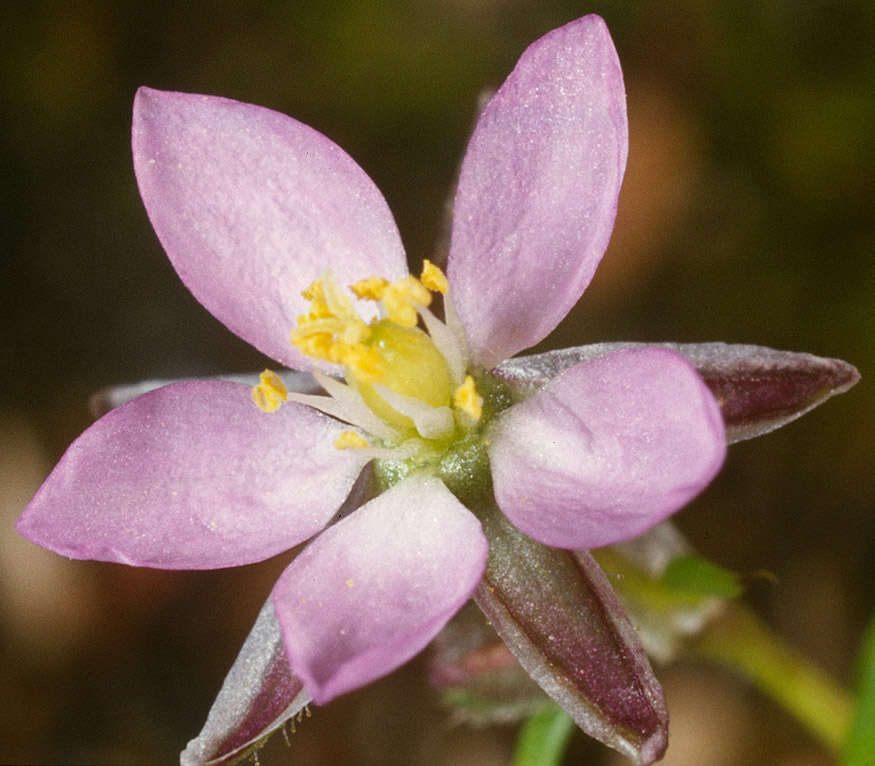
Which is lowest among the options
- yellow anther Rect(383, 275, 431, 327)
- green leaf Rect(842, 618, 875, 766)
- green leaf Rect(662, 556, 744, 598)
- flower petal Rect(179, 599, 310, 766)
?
green leaf Rect(842, 618, 875, 766)

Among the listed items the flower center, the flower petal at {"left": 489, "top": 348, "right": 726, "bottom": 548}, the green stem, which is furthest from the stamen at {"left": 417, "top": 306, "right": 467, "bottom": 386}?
the green stem

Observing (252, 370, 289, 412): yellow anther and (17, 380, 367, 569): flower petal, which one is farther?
(252, 370, 289, 412): yellow anther

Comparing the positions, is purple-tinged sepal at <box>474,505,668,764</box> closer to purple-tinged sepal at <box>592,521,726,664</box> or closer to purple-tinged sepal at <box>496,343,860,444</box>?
purple-tinged sepal at <box>496,343,860,444</box>

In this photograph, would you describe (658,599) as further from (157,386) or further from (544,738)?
(157,386)

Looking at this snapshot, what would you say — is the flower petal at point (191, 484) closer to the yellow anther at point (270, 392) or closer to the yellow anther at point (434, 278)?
the yellow anther at point (270, 392)

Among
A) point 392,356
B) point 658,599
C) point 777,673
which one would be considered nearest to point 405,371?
point 392,356

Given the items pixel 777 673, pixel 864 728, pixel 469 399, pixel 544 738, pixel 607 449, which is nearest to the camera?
pixel 607 449

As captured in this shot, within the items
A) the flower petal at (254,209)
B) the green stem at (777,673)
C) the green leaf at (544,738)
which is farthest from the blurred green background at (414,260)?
the flower petal at (254,209)
